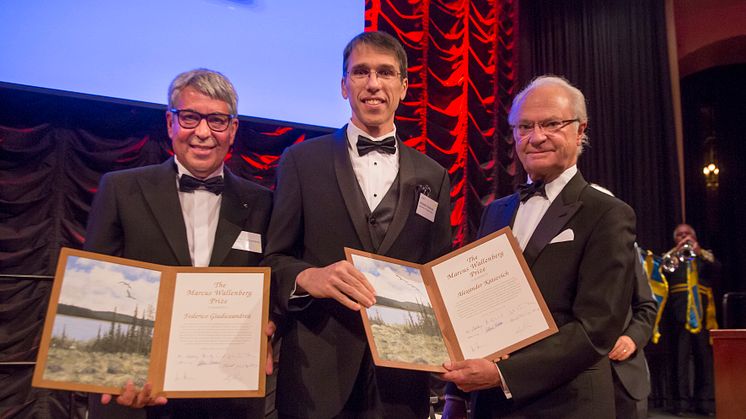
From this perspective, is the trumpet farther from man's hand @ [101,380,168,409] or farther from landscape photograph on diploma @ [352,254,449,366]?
man's hand @ [101,380,168,409]

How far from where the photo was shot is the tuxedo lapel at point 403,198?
2002mm

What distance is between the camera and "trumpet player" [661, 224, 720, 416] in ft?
22.9

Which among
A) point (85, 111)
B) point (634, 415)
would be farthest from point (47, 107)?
point (634, 415)

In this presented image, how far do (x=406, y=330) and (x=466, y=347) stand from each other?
7.2 inches

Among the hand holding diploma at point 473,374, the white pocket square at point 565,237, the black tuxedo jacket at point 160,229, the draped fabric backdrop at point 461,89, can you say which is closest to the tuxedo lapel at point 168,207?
the black tuxedo jacket at point 160,229

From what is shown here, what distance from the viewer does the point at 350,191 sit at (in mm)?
2047

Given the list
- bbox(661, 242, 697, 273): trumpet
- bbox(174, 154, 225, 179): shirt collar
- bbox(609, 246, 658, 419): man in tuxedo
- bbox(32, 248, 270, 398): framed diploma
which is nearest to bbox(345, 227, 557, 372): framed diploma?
bbox(32, 248, 270, 398): framed diploma

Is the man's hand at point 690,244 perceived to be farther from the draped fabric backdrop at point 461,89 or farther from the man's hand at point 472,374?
the man's hand at point 472,374

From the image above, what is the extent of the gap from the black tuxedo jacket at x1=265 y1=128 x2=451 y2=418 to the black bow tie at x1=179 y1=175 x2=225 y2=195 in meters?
0.25

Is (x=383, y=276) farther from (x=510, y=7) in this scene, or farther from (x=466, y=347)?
(x=510, y=7)

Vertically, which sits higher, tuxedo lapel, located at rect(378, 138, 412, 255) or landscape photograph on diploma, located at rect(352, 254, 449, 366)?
tuxedo lapel, located at rect(378, 138, 412, 255)

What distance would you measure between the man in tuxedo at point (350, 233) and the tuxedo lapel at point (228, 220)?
0.56 feet

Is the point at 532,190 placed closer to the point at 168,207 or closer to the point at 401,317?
the point at 401,317

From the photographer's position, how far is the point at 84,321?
1.75 m
